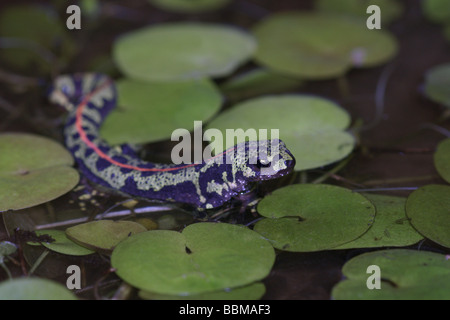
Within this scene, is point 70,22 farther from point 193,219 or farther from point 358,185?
point 358,185

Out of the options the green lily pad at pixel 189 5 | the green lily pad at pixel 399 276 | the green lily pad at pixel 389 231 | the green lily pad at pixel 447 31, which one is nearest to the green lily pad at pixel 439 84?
the green lily pad at pixel 447 31

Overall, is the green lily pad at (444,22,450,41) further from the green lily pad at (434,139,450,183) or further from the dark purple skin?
the dark purple skin

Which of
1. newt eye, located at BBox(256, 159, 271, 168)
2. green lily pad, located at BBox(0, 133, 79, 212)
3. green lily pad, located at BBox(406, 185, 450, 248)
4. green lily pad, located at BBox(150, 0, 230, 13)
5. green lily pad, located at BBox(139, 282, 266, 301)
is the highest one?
green lily pad, located at BBox(150, 0, 230, 13)

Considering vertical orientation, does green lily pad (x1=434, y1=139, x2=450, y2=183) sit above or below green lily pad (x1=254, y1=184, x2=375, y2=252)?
above

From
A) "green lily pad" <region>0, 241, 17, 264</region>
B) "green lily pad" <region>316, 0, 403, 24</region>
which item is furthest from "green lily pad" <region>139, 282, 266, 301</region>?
"green lily pad" <region>316, 0, 403, 24</region>

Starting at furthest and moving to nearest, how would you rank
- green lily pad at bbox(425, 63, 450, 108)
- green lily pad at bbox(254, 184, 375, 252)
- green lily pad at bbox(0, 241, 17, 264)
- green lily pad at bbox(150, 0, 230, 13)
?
green lily pad at bbox(150, 0, 230, 13), green lily pad at bbox(425, 63, 450, 108), green lily pad at bbox(0, 241, 17, 264), green lily pad at bbox(254, 184, 375, 252)

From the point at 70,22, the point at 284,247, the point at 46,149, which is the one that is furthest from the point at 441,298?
the point at 70,22

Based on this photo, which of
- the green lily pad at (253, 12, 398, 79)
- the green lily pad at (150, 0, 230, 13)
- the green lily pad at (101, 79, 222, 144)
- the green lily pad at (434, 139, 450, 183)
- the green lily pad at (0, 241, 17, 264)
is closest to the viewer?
the green lily pad at (0, 241, 17, 264)
